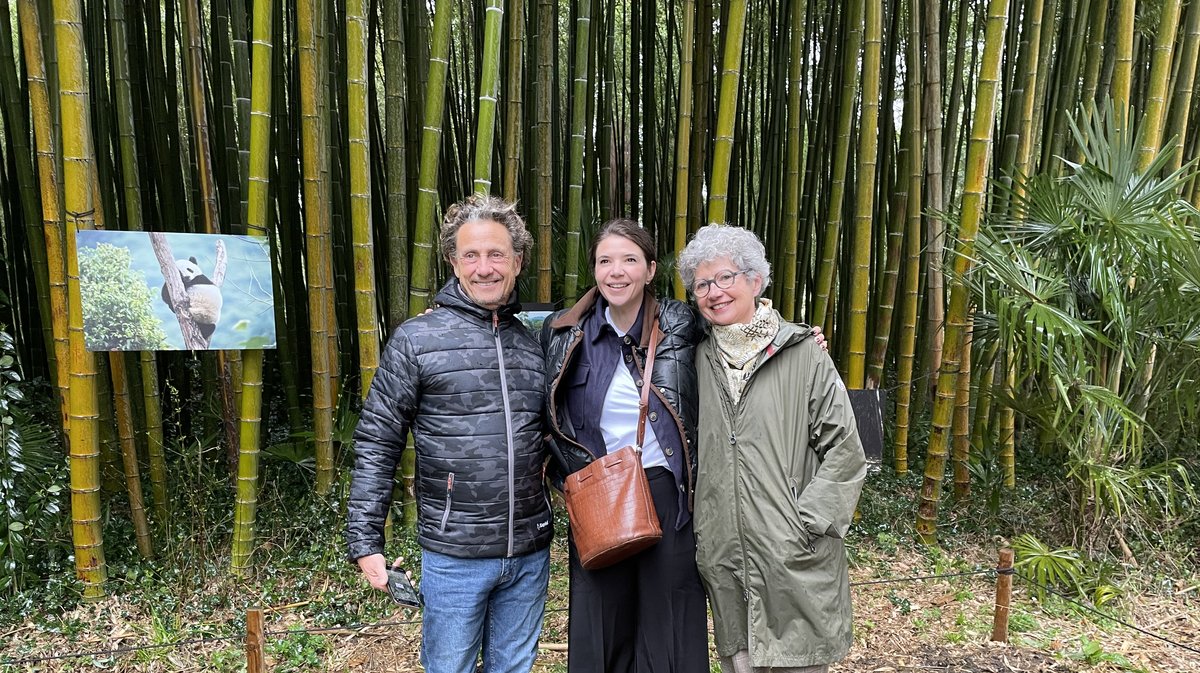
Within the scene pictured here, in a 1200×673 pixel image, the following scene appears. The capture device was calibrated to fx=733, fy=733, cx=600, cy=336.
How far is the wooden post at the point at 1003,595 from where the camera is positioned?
229 centimetres

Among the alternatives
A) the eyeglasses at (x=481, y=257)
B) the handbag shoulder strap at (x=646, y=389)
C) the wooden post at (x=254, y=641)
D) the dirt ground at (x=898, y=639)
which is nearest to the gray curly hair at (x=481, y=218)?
the eyeglasses at (x=481, y=257)

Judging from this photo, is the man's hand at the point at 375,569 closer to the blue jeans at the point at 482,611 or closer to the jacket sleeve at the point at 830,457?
the blue jeans at the point at 482,611

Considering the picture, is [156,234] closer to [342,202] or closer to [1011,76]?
[342,202]

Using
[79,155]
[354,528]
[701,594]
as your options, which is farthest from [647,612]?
[79,155]

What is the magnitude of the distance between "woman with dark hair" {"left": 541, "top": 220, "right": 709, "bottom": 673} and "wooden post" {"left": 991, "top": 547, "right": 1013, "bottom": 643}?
1.28 metres

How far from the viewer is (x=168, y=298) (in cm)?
210

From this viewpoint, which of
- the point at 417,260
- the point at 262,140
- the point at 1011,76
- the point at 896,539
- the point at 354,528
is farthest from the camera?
the point at 1011,76

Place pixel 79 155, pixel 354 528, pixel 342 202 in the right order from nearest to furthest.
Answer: pixel 354 528
pixel 79 155
pixel 342 202

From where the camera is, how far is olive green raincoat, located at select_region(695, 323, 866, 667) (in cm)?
141

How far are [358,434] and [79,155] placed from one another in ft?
3.92

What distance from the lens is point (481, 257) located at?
4.66 ft

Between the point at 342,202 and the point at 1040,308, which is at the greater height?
the point at 342,202

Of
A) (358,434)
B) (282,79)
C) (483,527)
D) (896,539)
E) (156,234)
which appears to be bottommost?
(896,539)

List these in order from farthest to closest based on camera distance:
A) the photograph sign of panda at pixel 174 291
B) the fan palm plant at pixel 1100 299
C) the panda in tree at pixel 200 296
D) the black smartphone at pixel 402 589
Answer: the fan palm plant at pixel 1100 299 < the panda in tree at pixel 200 296 < the photograph sign of panda at pixel 174 291 < the black smartphone at pixel 402 589
